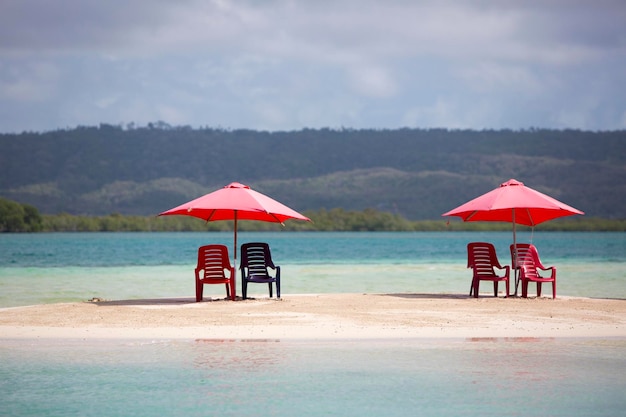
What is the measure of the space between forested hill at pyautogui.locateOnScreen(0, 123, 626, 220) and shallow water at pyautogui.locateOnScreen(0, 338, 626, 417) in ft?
372

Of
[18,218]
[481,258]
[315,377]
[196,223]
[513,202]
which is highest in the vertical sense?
[18,218]

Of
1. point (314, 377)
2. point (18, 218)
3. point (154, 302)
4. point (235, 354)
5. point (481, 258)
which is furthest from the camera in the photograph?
point (18, 218)

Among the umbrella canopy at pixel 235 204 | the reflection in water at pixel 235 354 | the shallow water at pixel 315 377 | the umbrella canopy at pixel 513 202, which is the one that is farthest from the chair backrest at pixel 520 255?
the reflection in water at pixel 235 354

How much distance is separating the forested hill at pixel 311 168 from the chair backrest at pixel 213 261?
358 ft

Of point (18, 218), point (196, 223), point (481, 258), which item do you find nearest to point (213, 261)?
point (481, 258)

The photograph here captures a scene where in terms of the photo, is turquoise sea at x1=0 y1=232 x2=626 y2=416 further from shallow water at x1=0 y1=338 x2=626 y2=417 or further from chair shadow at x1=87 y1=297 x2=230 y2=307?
chair shadow at x1=87 y1=297 x2=230 y2=307

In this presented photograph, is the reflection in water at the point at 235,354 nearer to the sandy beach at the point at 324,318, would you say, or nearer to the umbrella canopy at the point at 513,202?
the sandy beach at the point at 324,318

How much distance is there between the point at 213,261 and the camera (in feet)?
47.4

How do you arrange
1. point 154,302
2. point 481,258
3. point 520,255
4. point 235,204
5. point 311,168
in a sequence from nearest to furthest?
1. point 235,204
2. point 154,302
3. point 520,255
4. point 481,258
5. point 311,168

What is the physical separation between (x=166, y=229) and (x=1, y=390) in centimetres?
12665

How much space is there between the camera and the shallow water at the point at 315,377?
7105mm

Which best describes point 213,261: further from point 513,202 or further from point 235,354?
point 235,354

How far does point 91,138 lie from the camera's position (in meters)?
153

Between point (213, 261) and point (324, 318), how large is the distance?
2654 mm
